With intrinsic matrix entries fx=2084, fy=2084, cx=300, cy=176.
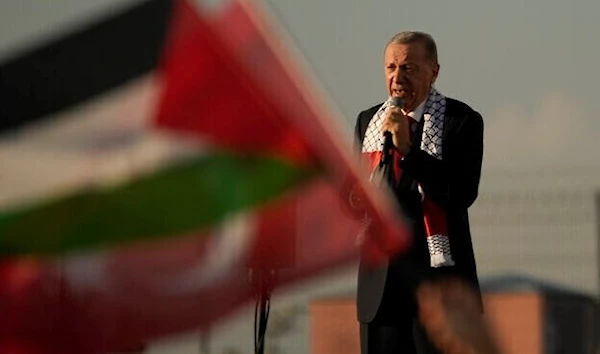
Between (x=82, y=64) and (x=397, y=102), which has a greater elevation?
(x=397, y=102)

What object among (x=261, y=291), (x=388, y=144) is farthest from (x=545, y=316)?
(x=261, y=291)

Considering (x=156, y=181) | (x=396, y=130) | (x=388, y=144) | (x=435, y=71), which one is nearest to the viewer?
(x=156, y=181)

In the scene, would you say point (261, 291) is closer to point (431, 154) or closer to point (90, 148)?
point (90, 148)

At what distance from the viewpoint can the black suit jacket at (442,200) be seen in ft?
15.1

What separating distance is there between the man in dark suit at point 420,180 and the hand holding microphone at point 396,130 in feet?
0.10

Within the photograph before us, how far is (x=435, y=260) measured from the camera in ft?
15.2

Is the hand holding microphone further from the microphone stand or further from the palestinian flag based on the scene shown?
the palestinian flag

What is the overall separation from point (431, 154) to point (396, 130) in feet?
1.12

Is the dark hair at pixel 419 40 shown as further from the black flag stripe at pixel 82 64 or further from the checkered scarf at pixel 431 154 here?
the black flag stripe at pixel 82 64

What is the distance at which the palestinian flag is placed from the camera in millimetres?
2322

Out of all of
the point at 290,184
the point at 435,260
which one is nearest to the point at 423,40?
the point at 435,260

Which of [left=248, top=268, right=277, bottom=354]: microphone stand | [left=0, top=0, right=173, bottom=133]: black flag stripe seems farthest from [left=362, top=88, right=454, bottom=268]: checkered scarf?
[left=0, top=0, right=173, bottom=133]: black flag stripe

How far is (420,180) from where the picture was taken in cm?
454

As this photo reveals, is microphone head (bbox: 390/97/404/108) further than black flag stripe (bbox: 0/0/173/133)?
Yes
